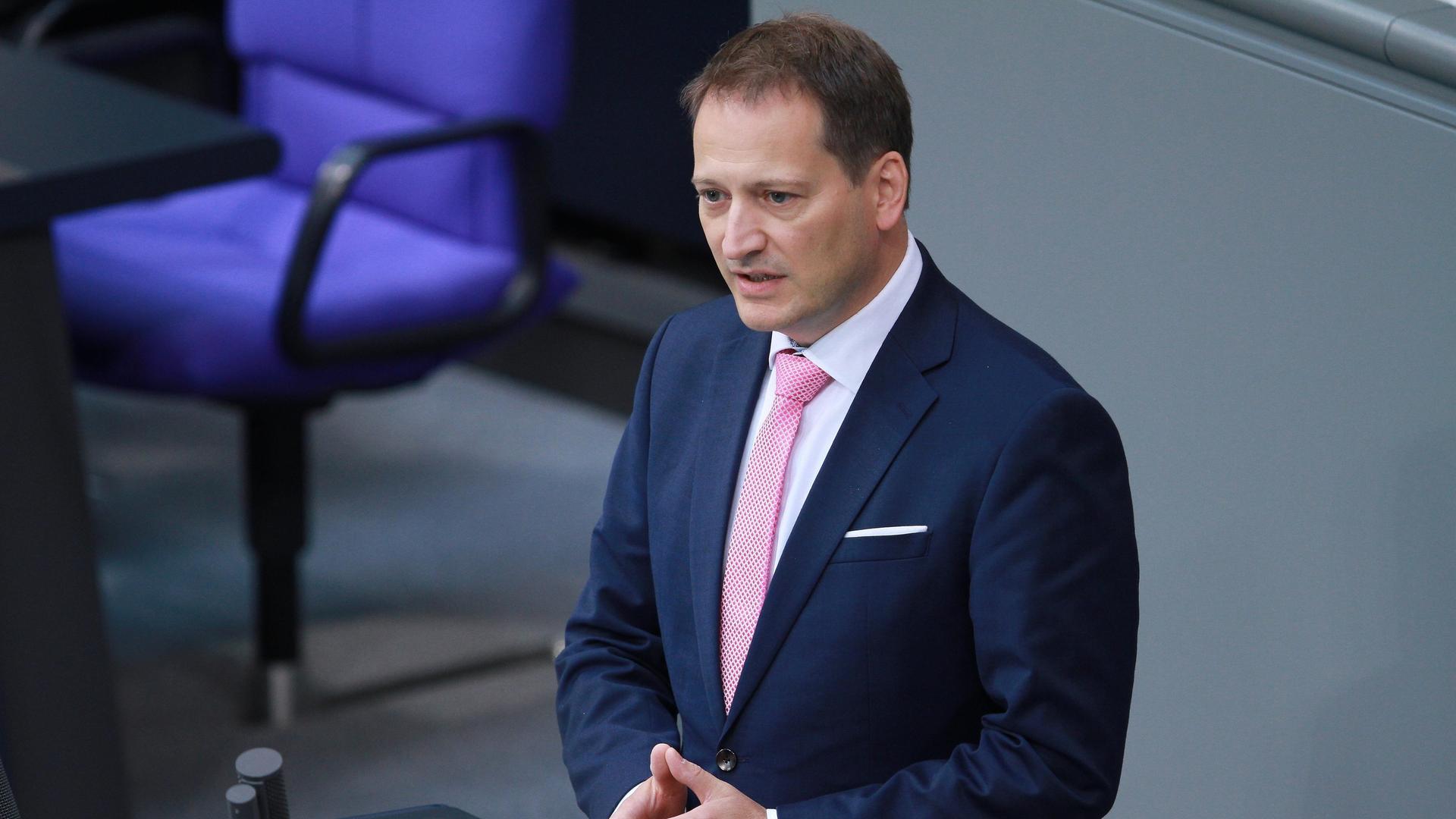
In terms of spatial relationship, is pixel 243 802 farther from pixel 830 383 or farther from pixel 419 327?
pixel 419 327

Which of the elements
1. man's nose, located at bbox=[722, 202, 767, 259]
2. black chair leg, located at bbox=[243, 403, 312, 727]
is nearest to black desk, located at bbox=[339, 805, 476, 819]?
man's nose, located at bbox=[722, 202, 767, 259]

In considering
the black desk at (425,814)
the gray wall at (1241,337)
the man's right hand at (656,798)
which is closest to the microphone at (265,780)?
the black desk at (425,814)

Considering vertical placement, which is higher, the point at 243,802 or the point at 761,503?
the point at 761,503

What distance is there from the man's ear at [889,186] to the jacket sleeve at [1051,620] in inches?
5.9

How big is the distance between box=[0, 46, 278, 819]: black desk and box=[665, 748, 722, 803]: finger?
4.50 ft

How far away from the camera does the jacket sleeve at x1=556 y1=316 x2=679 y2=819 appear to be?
143cm

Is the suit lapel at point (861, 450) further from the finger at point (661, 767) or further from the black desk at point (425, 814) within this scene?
the black desk at point (425, 814)

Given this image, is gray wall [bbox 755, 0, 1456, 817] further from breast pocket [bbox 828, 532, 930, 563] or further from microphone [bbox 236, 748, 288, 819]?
microphone [bbox 236, 748, 288, 819]

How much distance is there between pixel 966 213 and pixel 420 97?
6.17 ft

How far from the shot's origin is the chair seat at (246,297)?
2.94 metres

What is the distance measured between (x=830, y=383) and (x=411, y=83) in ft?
6.82

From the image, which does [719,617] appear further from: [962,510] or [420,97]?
[420,97]

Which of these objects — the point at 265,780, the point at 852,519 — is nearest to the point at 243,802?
the point at 265,780

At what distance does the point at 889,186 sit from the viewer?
125cm
